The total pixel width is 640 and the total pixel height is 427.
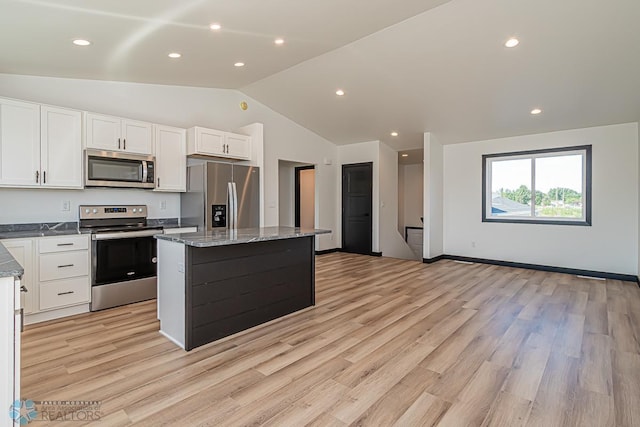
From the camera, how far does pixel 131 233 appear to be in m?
3.75

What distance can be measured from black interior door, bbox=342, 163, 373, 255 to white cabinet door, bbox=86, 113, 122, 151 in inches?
190

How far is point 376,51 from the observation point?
400 centimetres

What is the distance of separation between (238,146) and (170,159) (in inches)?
42.2

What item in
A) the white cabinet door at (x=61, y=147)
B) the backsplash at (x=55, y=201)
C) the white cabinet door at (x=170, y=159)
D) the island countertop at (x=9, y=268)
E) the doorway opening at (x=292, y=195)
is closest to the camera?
the island countertop at (x=9, y=268)

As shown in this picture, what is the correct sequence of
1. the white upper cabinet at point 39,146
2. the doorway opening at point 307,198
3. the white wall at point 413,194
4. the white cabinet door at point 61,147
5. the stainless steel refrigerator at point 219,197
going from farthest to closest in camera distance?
the white wall at point 413,194 < the doorway opening at point 307,198 < the stainless steel refrigerator at point 219,197 < the white cabinet door at point 61,147 < the white upper cabinet at point 39,146

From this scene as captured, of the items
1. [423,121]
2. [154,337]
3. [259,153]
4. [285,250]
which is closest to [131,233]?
[154,337]

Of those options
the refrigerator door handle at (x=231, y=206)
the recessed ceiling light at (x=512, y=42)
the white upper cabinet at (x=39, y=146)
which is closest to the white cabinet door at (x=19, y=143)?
the white upper cabinet at (x=39, y=146)

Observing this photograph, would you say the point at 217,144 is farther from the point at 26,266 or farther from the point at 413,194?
the point at 413,194

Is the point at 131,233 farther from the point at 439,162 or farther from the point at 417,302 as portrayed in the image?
the point at 439,162

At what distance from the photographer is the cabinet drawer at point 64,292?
3.25m

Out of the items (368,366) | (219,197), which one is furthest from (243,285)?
(219,197)

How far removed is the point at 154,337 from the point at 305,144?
4.94 meters

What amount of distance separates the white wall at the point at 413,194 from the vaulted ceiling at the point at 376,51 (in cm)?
394

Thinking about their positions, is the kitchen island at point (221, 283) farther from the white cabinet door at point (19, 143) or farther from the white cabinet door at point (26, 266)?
the white cabinet door at point (19, 143)
